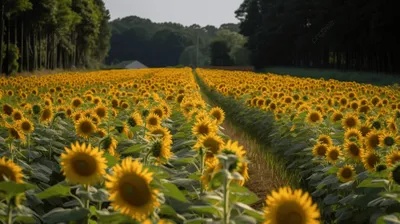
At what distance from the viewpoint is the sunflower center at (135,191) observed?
2.35 m

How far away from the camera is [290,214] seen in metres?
2.21

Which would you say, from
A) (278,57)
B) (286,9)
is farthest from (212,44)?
(286,9)

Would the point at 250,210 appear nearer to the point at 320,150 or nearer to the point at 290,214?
the point at 290,214

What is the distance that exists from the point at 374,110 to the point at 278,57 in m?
62.3

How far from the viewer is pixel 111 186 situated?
234cm

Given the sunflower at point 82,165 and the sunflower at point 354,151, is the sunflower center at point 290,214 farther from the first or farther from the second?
the sunflower at point 354,151

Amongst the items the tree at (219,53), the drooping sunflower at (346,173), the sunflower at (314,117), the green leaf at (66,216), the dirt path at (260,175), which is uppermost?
the tree at (219,53)

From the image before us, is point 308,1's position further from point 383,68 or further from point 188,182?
point 188,182

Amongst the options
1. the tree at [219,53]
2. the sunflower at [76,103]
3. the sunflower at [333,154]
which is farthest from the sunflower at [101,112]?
the tree at [219,53]

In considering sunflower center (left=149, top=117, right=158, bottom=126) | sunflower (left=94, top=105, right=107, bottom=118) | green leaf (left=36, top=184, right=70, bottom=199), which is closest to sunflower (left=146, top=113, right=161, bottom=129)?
sunflower center (left=149, top=117, right=158, bottom=126)

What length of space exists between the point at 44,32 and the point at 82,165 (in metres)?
47.9

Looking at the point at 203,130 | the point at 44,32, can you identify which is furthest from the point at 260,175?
the point at 44,32

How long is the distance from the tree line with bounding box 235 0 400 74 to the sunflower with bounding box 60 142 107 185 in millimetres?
34293

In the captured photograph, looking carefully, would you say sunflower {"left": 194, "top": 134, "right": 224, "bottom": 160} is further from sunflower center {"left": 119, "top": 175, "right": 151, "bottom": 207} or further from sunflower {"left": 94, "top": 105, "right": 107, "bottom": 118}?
sunflower {"left": 94, "top": 105, "right": 107, "bottom": 118}
